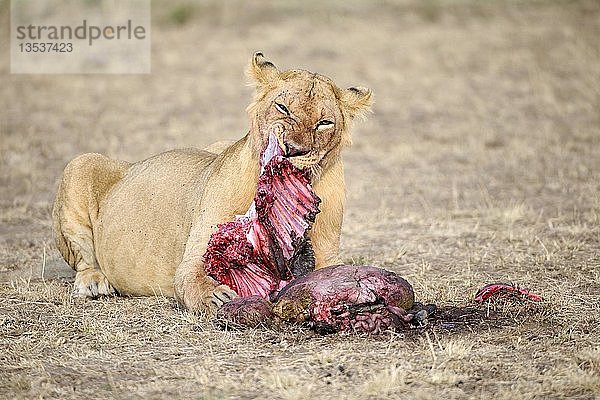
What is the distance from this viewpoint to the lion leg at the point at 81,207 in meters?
7.38

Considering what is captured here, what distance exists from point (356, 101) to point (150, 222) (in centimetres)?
162

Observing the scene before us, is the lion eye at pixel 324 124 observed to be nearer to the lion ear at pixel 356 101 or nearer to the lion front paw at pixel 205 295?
the lion ear at pixel 356 101

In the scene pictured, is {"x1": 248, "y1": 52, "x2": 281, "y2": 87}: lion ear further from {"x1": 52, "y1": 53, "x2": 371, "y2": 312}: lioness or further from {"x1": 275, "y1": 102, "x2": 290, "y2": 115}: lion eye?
{"x1": 275, "y1": 102, "x2": 290, "y2": 115}: lion eye

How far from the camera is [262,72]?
19.9 ft

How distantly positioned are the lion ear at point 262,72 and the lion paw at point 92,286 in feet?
6.05

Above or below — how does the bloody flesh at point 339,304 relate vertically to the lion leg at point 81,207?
below

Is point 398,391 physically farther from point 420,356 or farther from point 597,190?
point 597,190

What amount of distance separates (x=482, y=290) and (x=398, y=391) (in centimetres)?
164

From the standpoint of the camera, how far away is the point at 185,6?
21.6 metres

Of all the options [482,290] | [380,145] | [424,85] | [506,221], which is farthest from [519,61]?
[482,290]

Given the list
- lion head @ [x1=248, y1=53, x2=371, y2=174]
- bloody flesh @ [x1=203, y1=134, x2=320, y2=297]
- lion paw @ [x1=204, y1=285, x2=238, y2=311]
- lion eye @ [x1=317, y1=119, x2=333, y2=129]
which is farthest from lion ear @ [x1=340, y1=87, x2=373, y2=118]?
lion paw @ [x1=204, y1=285, x2=238, y2=311]

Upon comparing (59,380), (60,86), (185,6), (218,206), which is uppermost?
(185,6)

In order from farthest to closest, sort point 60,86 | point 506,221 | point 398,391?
1. point 60,86
2. point 506,221
3. point 398,391

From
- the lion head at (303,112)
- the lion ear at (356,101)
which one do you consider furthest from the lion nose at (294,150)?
the lion ear at (356,101)
